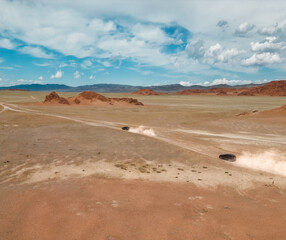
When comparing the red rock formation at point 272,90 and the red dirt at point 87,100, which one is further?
the red rock formation at point 272,90

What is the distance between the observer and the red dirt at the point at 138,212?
14.1ft

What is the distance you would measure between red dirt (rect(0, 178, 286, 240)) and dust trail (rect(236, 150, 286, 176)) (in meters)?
2.41

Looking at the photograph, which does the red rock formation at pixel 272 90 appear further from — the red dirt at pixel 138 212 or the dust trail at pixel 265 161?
the red dirt at pixel 138 212

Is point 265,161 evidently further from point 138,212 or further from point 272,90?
point 272,90

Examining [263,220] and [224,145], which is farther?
[224,145]

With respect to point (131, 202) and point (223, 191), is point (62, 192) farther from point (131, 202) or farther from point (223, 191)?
point (223, 191)

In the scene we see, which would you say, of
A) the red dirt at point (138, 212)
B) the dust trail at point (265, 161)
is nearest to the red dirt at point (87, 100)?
the dust trail at point (265, 161)

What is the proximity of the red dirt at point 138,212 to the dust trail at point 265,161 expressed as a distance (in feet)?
7.90

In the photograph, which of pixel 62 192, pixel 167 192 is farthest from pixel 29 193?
pixel 167 192

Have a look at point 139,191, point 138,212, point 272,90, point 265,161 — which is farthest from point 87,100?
point 272,90

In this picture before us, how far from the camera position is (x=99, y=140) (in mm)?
13688

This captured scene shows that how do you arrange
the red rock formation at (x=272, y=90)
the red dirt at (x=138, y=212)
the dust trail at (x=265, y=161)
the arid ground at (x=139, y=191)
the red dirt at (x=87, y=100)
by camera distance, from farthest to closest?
the red rock formation at (x=272, y=90)
the red dirt at (x=87, y=100)
the dust trail at (x=265, y=161)
the arid ground at (x=139, y=191)
the red dirt at (x=138, y=212)

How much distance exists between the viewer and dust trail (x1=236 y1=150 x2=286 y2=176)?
29.2ft

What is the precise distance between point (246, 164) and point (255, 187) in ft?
8.99
